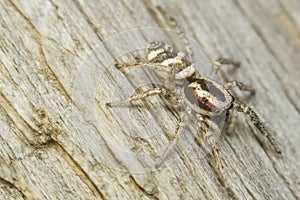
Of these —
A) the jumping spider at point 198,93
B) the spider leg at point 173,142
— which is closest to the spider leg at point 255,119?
the jumping spider at point 198,93

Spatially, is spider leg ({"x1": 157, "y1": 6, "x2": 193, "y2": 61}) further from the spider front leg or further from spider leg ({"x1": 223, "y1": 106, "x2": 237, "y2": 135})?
spider leg ({"x1": 223, "y1": 106, "x2": 237, "y2": 135})

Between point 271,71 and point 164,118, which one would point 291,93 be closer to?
point 271,71

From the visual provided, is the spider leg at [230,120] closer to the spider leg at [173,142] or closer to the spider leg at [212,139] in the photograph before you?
the spider leg at [212,139]

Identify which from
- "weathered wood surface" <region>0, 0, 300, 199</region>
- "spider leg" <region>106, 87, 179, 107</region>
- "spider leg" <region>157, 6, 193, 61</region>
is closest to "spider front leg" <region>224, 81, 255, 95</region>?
"weathered wood surface" <region>0, 0, 300, 199</region>

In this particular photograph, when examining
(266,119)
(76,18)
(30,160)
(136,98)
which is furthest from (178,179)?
(76,18)

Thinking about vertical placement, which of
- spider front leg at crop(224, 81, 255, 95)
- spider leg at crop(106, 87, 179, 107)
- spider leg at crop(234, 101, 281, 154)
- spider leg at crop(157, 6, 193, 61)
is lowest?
spider leg at crop(234, 101, 281, 154)
